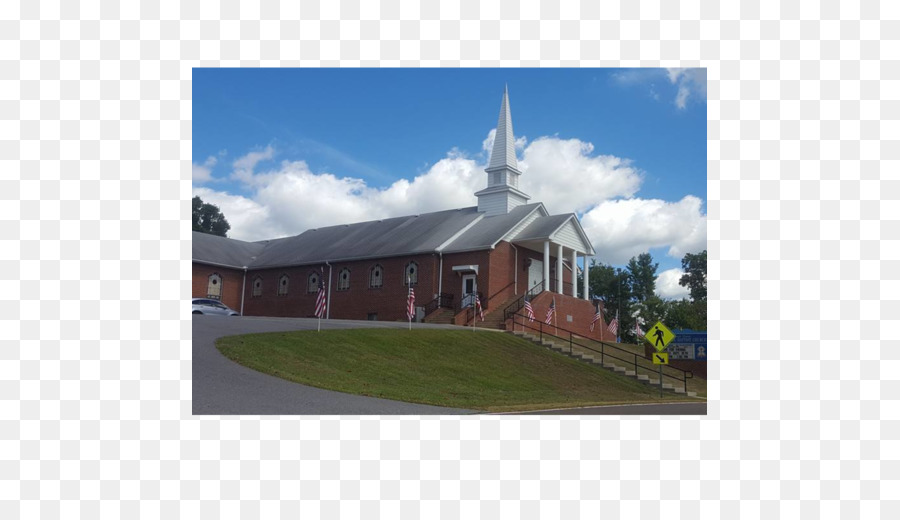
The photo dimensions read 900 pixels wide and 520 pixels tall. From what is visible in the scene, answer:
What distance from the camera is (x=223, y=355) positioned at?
658 inches

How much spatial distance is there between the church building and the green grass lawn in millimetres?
6347

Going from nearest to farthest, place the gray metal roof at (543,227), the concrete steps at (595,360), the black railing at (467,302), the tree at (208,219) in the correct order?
1. the concrete steps at (595,360)
2. the black railing at (467,302)
3. the gray metal roof at (543,227)
4. the tree at (208,219)

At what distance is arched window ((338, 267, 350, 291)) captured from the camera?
3891 centimetres

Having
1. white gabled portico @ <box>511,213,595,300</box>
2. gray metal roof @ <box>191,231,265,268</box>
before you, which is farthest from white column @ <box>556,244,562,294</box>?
gray metal roof @ <box>191,231,265,268</box>

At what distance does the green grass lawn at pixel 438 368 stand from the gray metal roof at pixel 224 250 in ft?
70.6

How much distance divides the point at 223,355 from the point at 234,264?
1119 inches

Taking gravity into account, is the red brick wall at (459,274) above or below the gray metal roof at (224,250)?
below

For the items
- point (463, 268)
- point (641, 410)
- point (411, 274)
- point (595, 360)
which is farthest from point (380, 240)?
point (641, 410)

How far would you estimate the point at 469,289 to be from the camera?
34.6m

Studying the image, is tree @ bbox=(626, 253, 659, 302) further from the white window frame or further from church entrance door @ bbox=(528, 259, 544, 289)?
the white window frame

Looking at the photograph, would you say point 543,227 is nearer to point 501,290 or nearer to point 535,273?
point 535,273

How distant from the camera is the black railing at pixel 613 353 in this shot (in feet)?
83.6

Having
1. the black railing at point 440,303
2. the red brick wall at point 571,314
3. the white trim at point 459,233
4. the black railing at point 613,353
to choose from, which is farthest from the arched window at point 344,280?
the red brick wall at point 571,314

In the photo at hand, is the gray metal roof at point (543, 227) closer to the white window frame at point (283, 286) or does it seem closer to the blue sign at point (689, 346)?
the blue sign at point (689, 346)
